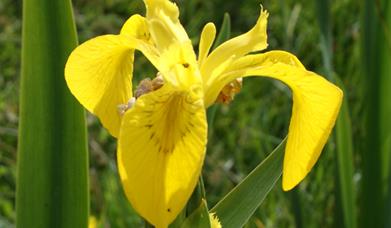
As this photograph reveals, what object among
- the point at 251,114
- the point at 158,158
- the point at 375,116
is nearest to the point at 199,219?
the point at 158,158

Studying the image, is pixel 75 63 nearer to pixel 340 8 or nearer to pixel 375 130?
pixel 375 130

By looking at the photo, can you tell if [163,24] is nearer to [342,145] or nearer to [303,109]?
[303,109]

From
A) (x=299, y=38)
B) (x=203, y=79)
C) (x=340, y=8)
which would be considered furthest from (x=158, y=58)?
(x=340, y=8)

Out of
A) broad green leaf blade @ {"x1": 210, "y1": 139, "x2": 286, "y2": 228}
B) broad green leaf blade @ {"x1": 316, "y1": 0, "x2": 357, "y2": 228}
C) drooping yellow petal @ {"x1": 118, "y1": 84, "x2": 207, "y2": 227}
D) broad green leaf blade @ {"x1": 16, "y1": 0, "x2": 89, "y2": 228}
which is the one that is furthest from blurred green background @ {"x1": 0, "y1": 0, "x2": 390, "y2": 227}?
drooping yellow petal @ {"x1": 118, "y1": 84, "x2": 207, "y2": 227}

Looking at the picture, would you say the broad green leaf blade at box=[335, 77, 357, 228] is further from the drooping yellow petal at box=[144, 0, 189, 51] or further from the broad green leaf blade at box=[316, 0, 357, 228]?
the drooping yellow petal at box=[144, 0, 189, 51]

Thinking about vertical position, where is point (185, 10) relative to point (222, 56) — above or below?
below
